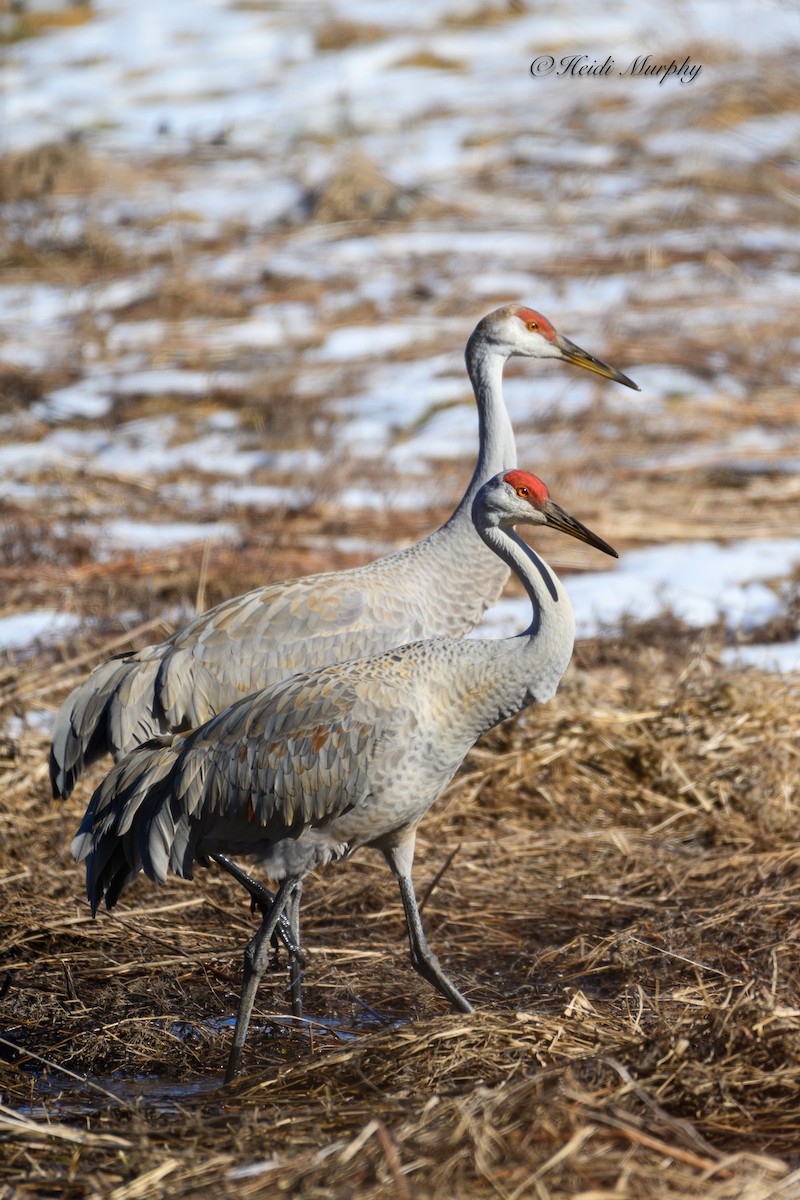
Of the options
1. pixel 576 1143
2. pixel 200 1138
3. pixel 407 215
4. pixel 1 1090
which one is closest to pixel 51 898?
pixel 1 1090

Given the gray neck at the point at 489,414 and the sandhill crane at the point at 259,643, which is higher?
the gray neck at the point at 489,414

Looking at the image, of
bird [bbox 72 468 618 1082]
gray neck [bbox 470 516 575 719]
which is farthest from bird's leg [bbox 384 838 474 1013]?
gray neck [bbox 470 516 575 719]

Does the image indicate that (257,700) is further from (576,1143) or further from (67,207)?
(67,207)

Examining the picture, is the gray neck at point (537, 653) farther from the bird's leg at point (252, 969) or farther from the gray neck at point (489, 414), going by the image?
the gray neck at point (489, 414)

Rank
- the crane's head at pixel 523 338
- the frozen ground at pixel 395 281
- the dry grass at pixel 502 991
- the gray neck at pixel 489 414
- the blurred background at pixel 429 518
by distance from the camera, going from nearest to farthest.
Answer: the dry grass at pixel 502 991, the blurred background at pixel 429 518, the gray neck at pixel 489 414, the crane's head at pixel 523 338, the frozen ground at pixel 395 281

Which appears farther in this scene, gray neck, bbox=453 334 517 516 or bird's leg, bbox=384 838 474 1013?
gray neck, bbox=453 334 517 516

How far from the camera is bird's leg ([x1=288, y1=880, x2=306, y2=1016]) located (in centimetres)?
367

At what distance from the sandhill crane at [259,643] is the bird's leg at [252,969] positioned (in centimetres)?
85

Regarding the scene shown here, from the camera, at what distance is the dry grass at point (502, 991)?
2.54 meters

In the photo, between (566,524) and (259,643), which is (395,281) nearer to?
(259,643)

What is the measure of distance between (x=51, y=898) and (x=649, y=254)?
23.3 ft

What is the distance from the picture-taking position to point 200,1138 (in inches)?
108

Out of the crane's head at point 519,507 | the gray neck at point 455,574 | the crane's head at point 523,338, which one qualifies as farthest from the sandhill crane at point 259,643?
the crane's head at point 523,338

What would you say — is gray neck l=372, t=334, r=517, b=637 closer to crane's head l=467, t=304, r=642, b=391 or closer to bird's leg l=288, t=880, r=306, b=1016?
crane's head l=467, t=304, r=642, b=391
